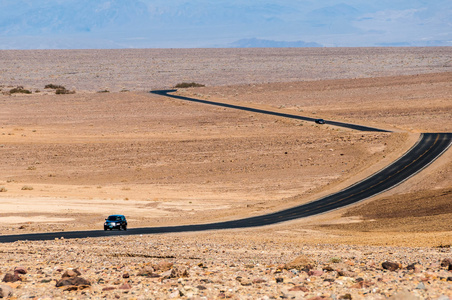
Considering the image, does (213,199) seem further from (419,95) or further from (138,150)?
(419,95)

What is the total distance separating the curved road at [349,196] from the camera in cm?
3372

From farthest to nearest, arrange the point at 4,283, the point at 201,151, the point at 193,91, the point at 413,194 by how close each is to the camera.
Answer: the point at 193,91 < the point at 201,151 < the point at 413,194 < the point at 4,283

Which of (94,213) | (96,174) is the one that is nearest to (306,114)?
(96,174)

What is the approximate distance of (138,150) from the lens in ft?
236

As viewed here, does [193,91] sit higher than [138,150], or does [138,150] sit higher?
[193,91]

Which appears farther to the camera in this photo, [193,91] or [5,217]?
[193,91]

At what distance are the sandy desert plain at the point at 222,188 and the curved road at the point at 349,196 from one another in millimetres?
1476

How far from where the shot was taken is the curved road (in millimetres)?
33719

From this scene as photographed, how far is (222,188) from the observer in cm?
5584

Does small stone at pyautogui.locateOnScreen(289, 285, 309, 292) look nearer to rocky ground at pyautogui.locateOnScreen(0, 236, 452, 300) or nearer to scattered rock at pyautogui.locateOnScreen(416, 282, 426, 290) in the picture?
rocky ground at pyautogui.locateOnScreen(0, 236, 452, 300)

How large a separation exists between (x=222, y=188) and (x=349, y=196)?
39.3ft

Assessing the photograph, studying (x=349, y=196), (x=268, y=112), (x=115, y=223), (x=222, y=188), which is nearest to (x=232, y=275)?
(x=115, y=223)

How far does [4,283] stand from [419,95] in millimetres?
116576

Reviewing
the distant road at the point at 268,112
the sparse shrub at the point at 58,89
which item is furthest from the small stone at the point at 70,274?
the sparse shrub at the point at 58,89
